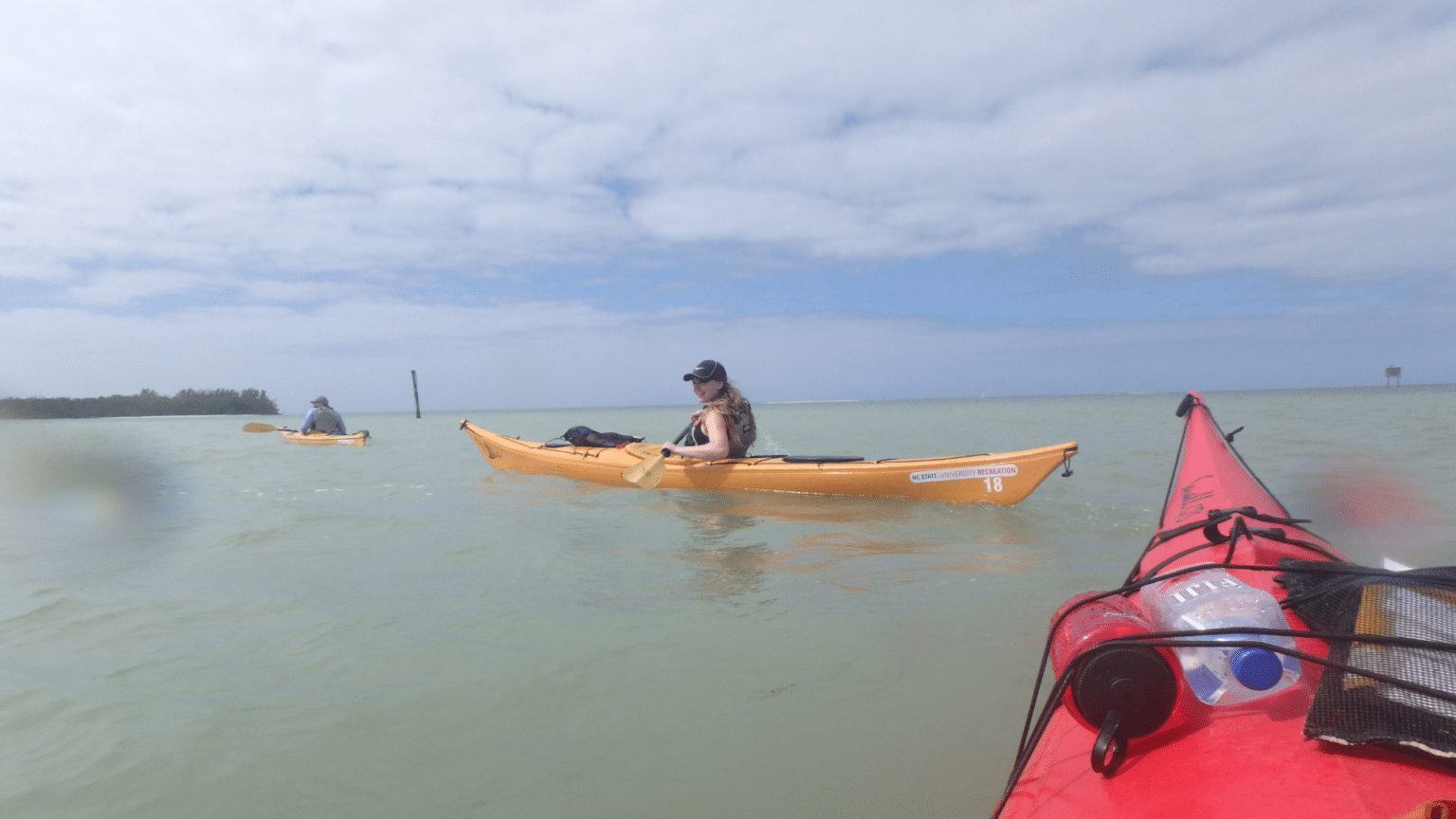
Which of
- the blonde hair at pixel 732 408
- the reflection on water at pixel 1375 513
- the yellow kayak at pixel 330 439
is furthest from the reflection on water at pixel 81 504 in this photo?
the reflection on water at pixel 1375 513

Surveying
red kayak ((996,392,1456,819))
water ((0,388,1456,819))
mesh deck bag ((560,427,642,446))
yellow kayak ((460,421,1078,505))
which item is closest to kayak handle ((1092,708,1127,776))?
red kayak ((996,392,1456,819))

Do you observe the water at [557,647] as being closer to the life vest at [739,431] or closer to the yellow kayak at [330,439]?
the life vest at [739,431]

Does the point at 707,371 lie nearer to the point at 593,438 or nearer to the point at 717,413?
the point at 717,413

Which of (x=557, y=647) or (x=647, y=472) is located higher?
(x=647, y=472)

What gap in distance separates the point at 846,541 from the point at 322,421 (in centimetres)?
1660

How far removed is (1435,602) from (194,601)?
5405 mm

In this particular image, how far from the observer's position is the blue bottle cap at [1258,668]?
130cm

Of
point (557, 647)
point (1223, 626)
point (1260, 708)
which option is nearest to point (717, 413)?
point (557, 647)

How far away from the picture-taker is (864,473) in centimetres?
697

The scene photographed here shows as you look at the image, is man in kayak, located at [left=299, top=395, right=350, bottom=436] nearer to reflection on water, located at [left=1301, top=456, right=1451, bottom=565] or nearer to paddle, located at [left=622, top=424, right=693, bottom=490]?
paddle, located at [left=622, top=424, right=693, bottom=490]

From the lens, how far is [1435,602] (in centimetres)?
121

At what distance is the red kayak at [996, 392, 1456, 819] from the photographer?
1.05 m

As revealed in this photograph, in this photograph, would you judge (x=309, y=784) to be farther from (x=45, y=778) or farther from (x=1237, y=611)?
(x=1237, y=611)

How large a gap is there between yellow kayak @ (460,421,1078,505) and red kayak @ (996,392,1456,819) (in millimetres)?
4901
